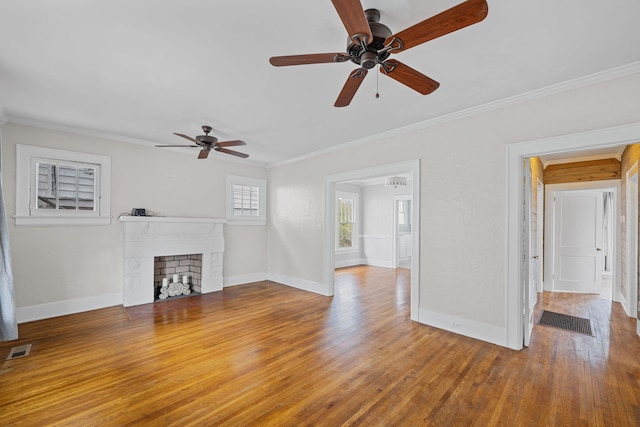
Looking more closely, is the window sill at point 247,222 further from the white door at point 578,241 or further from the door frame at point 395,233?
the white door at point 578,241

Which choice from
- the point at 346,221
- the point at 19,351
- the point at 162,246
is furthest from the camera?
the point at 346,221

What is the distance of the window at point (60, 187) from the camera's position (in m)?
3.88

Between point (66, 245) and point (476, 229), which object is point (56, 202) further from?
point (476, 229)

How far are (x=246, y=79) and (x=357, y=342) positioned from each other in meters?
3.01

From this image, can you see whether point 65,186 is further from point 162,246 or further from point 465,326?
point 465,326

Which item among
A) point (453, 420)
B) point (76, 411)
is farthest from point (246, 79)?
point (453, 420)

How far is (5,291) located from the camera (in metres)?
3.01

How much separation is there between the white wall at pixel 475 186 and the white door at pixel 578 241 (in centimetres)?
355

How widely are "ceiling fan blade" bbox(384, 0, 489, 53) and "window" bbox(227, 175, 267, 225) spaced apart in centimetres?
493

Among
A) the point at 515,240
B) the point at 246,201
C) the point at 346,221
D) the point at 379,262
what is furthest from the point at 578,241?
the point at 246,201

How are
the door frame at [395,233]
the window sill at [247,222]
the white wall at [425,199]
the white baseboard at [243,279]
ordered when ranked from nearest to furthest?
the white wall at [425,199], the white baseboard at [243,279], the window sill at [247,222], the door frame at [395,233]

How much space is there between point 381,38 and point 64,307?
529 centimetres

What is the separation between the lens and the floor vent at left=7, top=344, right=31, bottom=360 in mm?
2848

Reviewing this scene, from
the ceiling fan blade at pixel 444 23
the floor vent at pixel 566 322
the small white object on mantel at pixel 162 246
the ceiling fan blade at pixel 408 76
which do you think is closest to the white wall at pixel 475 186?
the floor vent at pixel 566 322
